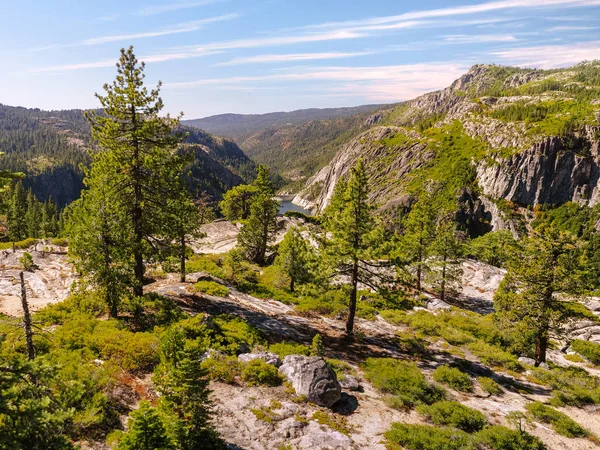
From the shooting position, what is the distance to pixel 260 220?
157ft

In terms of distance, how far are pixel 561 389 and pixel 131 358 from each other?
24223 millimetres

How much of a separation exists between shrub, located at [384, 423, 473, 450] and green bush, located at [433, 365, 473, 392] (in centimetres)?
599

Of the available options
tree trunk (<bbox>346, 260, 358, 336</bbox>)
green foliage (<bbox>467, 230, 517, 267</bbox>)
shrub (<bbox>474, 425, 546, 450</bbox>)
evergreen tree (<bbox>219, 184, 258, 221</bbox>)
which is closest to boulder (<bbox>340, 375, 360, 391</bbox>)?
shrub (<bbox>474, 425, 546, 450</bbox>)

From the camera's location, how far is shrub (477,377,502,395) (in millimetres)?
19344

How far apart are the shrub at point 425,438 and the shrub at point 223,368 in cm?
708

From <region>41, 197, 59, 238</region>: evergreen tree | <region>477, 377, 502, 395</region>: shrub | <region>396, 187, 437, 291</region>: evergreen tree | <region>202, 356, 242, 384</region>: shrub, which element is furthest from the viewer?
<region>41, 197, 59, 238</region>: evergreen tree

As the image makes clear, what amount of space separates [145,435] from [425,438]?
33.4ft

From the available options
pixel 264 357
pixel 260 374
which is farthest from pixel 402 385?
pixel 260 374

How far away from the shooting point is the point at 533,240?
24.5 metres

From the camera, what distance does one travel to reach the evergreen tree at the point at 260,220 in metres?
46.5

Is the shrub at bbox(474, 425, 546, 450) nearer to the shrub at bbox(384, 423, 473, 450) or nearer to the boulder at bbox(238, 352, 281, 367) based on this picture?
the shrub at bbox(384, 423, 473, 450)

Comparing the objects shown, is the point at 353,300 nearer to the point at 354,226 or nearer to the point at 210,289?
the point at 354,226

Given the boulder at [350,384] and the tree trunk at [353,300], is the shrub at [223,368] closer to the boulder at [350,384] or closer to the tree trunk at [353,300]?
the boulder at [350,384]

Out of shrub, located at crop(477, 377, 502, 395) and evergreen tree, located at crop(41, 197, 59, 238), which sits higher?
shrub, located at crop(477, 377, 502, 395)
